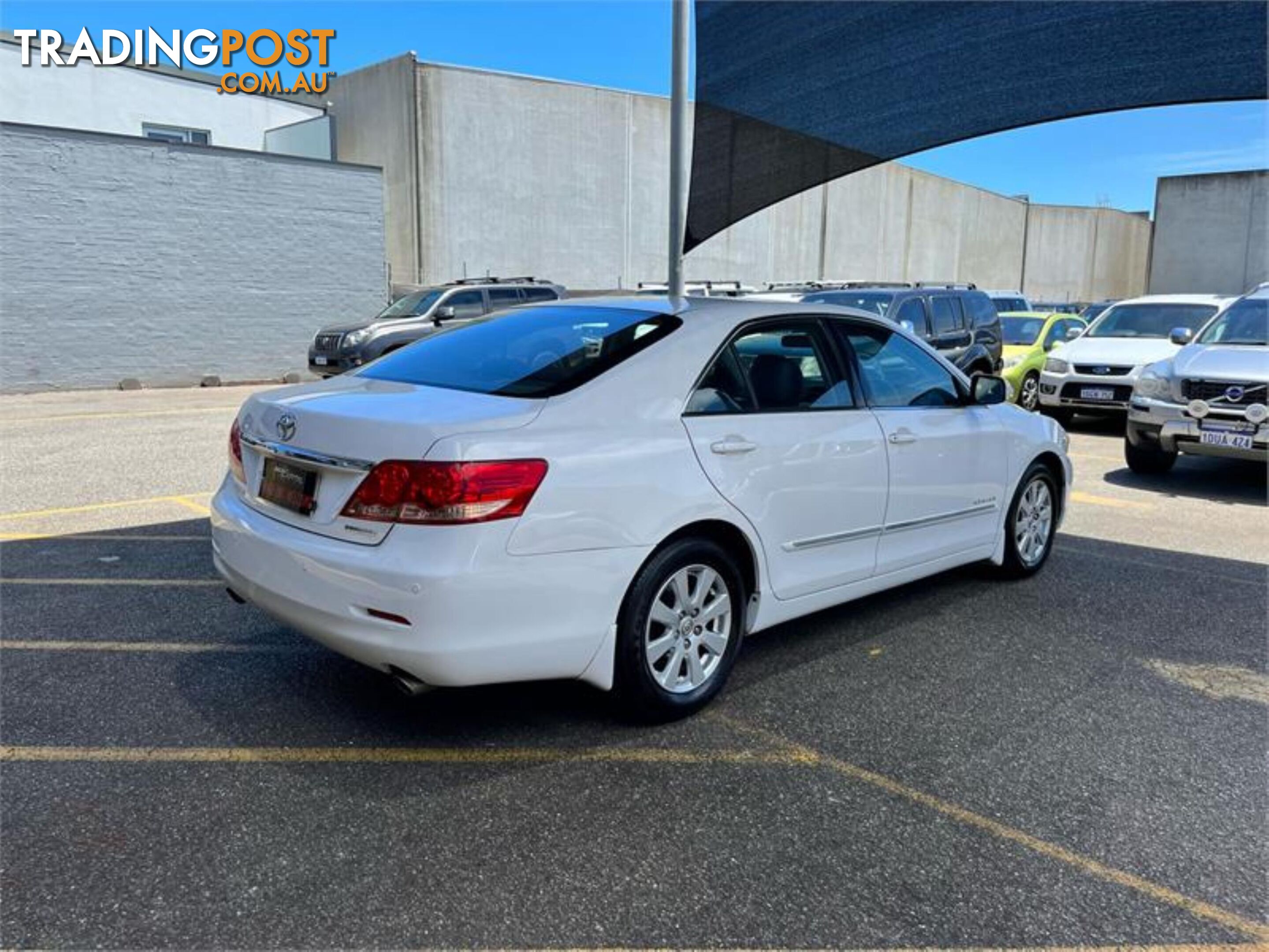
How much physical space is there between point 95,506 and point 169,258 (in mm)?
13996

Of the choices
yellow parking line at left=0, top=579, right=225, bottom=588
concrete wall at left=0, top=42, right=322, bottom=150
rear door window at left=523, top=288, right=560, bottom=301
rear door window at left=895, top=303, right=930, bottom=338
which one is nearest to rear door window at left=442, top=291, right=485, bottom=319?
rear door window at left=523, top=288, right=560, bottom=301

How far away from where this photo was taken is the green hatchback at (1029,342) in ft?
48.1

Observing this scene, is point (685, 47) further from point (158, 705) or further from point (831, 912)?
point (831, 912)

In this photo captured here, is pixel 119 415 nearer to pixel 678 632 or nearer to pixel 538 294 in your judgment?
pixel 538 294

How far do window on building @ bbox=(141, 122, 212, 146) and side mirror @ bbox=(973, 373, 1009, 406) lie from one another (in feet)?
78.9

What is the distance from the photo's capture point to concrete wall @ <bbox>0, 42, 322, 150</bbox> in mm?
22312

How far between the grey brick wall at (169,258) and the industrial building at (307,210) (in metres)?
0.03

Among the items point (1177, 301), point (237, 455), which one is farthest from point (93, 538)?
point (1177, 301)

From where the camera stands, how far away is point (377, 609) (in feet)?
10.2

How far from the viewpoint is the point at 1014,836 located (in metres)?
2.99

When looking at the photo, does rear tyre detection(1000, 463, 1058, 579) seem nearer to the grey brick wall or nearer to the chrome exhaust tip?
the chrome exhaust tip

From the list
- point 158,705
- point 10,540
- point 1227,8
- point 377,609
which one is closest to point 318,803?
point 377,609

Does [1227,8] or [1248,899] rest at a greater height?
[1227,8]

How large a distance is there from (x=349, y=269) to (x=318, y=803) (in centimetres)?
2024
